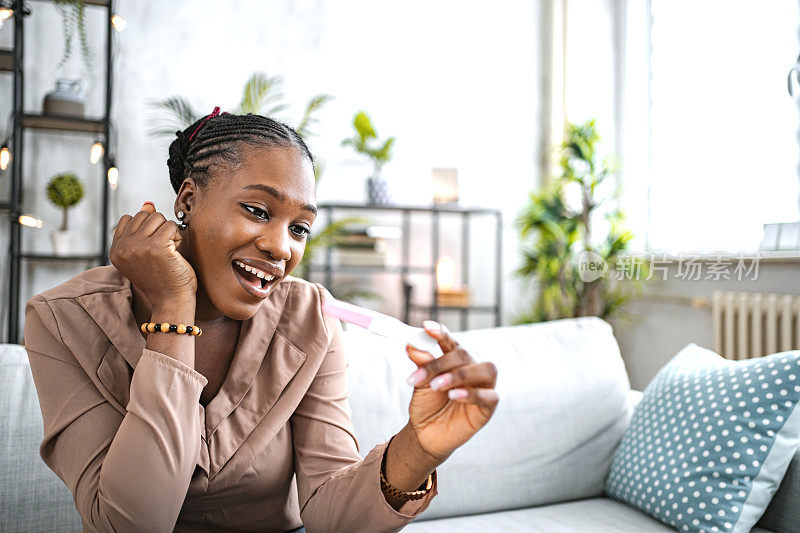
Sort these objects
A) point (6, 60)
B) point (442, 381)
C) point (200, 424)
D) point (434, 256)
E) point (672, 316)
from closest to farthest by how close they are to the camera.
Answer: point (442, 381), point (200, 424), point (6, 60), point (672, 316), point (434, 256)

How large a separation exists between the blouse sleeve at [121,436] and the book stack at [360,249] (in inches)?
109

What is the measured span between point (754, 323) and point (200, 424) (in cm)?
244

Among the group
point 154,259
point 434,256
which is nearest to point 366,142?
point 434,256

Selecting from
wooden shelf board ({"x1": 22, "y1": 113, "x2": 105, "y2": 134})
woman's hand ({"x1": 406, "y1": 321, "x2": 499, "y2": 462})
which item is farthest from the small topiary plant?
woman's hand ({"x1": 406, "y1": 321, "x2": 499, "y2": 462})

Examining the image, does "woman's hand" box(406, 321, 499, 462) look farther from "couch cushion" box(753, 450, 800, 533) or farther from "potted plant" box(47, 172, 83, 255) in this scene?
"potted plant" box(47, 172, 83, 255)

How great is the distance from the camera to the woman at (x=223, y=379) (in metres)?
0.83

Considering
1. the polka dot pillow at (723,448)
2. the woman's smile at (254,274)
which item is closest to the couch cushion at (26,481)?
the woman's smile at (254,274)

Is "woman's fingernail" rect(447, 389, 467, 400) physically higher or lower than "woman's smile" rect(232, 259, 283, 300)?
lower

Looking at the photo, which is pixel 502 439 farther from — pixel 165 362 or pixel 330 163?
pixel 330 163

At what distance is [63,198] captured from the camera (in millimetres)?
3336

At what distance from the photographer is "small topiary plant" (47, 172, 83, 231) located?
333cm

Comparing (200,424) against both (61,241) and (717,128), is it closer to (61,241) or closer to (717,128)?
(61,241)

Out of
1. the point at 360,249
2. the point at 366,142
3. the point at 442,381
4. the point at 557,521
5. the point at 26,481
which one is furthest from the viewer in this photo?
the point at 366,142

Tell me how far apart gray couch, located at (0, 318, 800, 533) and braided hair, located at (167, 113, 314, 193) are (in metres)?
0.56
